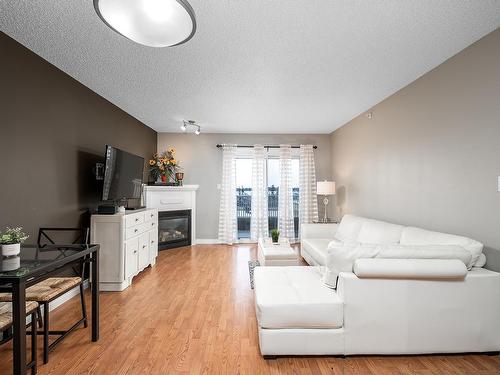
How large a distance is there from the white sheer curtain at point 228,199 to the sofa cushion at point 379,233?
287cm

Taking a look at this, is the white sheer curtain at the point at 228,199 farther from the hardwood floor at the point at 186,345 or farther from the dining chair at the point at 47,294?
the dining chair at the point at 47,294

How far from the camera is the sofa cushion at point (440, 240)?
2.05 m

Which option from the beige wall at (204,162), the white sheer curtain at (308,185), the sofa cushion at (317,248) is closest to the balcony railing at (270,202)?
the white sheer curtain at (308,185)

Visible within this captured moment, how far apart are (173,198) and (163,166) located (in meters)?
0.69

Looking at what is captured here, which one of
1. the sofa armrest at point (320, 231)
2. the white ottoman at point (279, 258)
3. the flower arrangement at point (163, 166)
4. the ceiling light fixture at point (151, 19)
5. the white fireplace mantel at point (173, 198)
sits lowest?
the white ottoman at point (279, 258)

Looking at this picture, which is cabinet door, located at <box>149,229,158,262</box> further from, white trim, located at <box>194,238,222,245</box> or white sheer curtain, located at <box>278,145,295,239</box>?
white sheer curtain, located at <box>278,145,295,239</box>

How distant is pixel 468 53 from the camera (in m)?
2.34

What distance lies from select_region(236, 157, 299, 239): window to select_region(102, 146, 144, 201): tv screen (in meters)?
2.30

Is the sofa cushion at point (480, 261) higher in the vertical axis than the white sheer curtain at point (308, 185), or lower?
lower

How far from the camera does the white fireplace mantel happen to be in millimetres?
5184

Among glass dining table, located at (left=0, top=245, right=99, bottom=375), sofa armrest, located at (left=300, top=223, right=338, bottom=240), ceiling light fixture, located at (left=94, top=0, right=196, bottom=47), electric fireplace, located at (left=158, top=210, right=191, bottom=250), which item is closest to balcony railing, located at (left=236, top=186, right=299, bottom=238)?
electric fireplace, located at (left=158, top=210, right=191, bottom=250)

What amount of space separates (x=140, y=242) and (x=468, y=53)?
4248 millimetres

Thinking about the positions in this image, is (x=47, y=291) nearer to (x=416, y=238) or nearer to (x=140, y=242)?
(x=140, y=242)

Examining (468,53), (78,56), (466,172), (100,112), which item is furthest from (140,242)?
(468,53)
